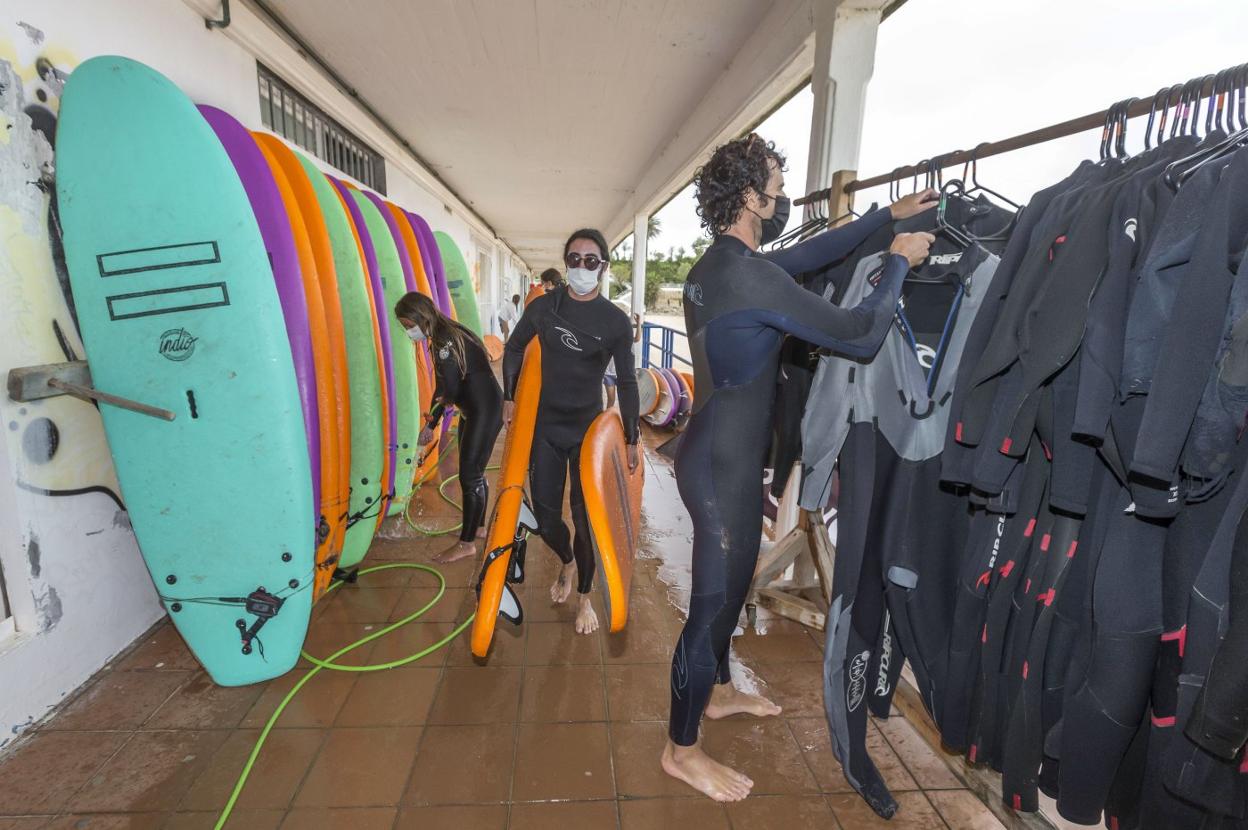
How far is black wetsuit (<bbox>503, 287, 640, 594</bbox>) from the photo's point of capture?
2418 millimetres

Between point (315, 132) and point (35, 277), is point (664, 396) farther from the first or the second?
point (35, 277)

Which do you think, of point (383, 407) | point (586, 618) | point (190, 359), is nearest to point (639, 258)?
point (383, 407)

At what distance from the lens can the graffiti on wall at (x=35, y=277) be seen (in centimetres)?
179

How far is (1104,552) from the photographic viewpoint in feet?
3.11

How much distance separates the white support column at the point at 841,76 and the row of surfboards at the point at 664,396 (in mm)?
3532

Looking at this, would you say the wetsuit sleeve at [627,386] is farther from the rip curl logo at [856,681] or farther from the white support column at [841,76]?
the rip curl logo at [856,681]

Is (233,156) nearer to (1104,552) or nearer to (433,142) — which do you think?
(1104,552)

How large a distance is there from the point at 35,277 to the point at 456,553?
6.69 ft

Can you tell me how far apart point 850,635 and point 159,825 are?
1926mm

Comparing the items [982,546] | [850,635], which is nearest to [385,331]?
[850,635]

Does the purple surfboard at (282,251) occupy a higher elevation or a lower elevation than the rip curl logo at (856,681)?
higher

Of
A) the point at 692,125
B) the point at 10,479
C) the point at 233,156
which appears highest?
the point at 692,125

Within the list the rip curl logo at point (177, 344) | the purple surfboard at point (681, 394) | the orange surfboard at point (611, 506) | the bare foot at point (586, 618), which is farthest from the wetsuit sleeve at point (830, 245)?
the purple surfboard at point (681, 394)

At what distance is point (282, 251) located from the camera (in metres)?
2.50
